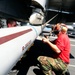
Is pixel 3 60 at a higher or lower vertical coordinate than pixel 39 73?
higher

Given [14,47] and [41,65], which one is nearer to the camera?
[14,47]

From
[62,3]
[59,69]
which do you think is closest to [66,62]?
[59,69]

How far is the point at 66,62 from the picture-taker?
591 cm

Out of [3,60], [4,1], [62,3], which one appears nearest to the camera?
[3,60]

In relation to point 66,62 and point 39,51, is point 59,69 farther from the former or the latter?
point 39,51

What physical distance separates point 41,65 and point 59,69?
1.24 feet

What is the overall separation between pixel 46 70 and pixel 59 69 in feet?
0.89

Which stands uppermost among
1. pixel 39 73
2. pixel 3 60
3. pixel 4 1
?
pixel 4 1

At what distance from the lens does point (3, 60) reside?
3275 mm

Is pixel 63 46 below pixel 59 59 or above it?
above

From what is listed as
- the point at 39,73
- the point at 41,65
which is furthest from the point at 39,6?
the point at 41,65

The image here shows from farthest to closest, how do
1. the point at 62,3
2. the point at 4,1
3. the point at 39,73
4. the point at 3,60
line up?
1. the point at 62,3
2. the point at 4,1
3. the point at 39,73
4. the point at 3,60

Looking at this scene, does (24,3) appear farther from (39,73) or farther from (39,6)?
(39,73)

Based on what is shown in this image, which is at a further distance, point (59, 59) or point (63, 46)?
point (59, 59)
